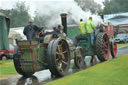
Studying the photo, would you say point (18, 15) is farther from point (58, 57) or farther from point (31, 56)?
point (31, 56)

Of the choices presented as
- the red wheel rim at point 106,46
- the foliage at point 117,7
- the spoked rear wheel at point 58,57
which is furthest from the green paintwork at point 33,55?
the foliage at point 117,7

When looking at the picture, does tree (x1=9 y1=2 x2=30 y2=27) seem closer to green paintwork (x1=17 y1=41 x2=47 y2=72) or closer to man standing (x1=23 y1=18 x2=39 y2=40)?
man standing (x1=23 y1=18 x2=39 y2=40)

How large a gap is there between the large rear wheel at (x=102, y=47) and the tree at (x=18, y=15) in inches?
1807

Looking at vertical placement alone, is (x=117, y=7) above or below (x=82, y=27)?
above

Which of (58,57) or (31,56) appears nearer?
(31,56)

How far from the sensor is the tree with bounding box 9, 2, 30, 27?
182 feet

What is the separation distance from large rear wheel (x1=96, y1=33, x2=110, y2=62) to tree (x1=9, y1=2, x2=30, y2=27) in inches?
1807

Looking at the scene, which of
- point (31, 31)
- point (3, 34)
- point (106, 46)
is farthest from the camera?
point (3, 34)

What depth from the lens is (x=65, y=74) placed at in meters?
7.87

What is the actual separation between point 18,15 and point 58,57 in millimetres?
50266

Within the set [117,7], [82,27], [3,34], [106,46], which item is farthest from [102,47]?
[117,7]

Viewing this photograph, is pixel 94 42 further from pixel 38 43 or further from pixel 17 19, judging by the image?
pixel 17 19

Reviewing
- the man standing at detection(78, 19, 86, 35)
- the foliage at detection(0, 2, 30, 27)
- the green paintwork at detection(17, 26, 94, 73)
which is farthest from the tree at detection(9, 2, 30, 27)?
the green paintwork at detection(17, 26, 94, 73)

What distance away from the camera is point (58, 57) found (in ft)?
25.2
